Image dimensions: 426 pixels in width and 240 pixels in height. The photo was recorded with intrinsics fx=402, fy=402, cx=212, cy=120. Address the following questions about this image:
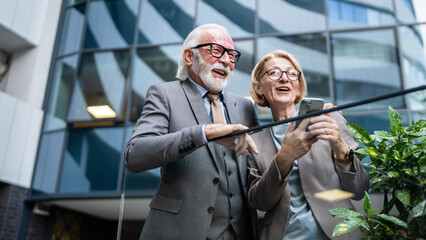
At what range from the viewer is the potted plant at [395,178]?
4.28 ft

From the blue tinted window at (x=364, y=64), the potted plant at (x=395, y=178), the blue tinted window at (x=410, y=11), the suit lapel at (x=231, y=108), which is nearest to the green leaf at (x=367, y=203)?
the potted plant at (x=395, y=178)

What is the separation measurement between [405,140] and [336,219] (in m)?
0.39

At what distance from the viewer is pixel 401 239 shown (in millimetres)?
1295

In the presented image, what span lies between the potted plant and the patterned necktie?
659mm

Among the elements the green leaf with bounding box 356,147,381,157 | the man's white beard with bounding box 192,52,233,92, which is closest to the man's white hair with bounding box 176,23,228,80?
the man's white beard with bounding box 192,52,233,92

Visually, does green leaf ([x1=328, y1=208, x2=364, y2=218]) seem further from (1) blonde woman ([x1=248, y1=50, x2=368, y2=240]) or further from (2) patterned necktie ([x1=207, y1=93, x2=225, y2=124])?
(2) patterned necktie ([x1=207, y1=93, x2=225, y2=124])

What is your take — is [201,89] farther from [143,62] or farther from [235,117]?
[143,62]

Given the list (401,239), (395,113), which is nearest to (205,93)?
(395,113)

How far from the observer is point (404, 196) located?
133 centimetres

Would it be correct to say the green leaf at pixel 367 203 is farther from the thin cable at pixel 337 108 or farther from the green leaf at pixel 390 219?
the thin cable at pixel 337 108

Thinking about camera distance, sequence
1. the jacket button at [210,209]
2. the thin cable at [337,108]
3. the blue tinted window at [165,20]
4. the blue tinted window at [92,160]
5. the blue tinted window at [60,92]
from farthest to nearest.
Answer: the blue tinted window at [60,92], the blue tinted window at [165,20], the blue tinted window at [92,160], the jacket button at [210,209], the thin cable at [337,108]

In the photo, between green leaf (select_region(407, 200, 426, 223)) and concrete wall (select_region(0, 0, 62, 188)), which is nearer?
green leaf (select_region(407, 200, 426, 223))

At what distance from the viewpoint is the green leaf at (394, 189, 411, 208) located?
132cm

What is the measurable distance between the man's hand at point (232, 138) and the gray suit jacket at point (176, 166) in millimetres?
44
